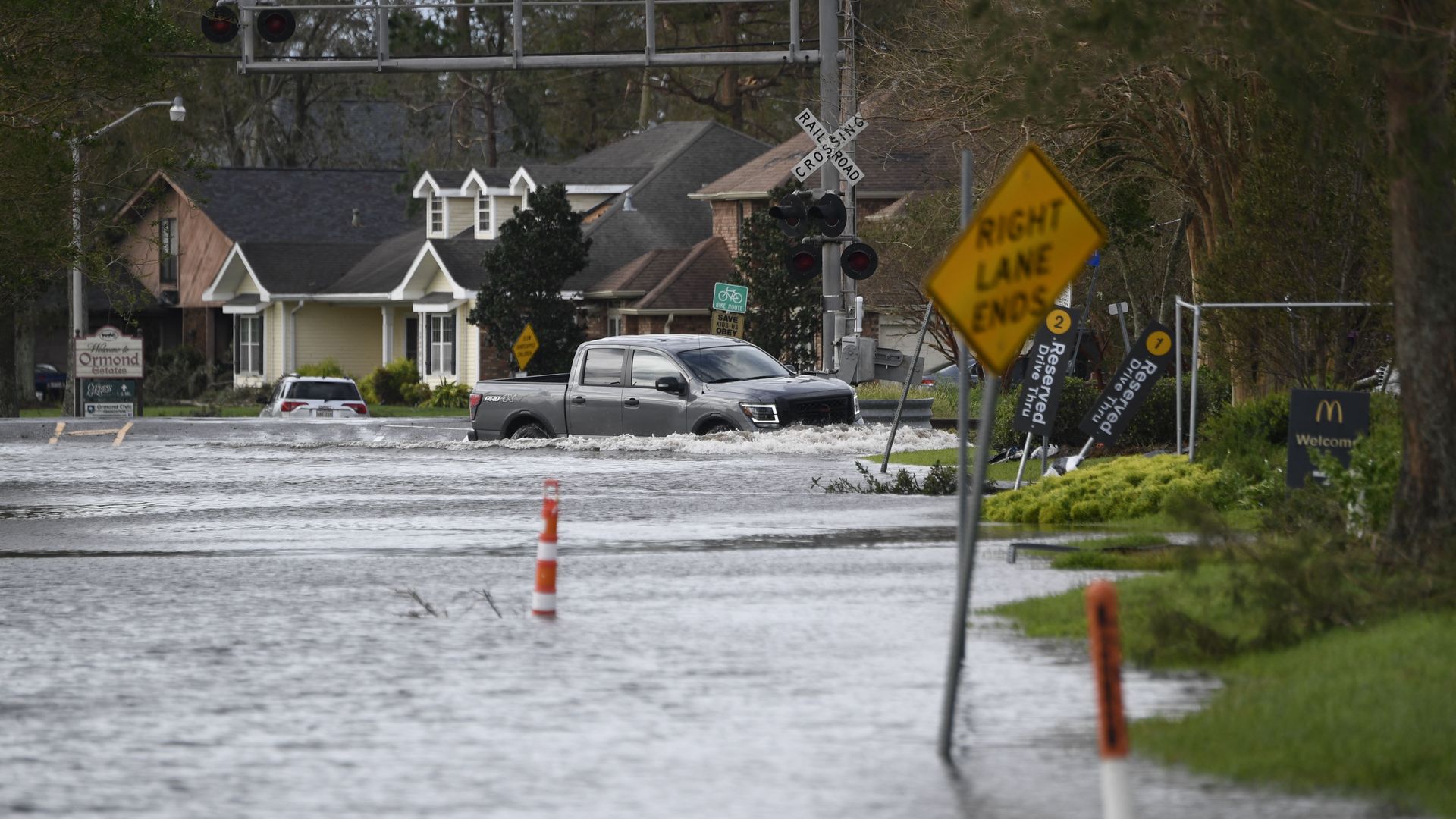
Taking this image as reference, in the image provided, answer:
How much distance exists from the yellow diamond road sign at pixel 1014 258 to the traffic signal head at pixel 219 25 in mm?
24080

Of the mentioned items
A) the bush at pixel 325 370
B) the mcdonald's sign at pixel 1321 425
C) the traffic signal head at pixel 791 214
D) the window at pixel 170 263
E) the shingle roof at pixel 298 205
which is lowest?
the bush at pixel 325 370

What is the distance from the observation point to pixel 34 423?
33.2 m

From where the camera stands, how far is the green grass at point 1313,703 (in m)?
7.85

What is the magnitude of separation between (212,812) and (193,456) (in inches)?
910

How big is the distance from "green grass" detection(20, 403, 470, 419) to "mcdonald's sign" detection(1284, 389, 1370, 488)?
3774 centimetres

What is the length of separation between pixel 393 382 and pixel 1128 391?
43.4m

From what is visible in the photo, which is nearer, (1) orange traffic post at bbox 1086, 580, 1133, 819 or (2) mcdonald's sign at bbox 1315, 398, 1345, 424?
(1) orange traffic post at bbox 1086, 580, 1133, 819

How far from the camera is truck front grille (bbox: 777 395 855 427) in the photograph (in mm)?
28203

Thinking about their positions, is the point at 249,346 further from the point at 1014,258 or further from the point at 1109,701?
the point at 1109,701

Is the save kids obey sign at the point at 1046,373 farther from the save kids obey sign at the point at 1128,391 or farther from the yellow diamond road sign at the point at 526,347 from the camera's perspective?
the yellow diamond road sign at the point at 526,347

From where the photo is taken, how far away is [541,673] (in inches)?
420

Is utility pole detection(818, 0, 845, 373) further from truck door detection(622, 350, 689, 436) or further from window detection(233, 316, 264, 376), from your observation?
window detection(233, 316, 264, 376)

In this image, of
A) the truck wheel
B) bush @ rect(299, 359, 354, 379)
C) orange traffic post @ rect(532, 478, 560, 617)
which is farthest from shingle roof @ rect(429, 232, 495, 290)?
orange traffic post @ rect(532, 478, 560, 617)

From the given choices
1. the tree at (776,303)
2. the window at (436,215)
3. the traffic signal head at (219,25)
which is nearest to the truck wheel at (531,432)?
the traffic signal head at (219,25)
